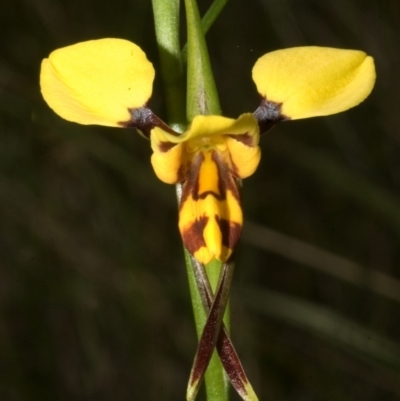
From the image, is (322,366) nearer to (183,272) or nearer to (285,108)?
(183,272)

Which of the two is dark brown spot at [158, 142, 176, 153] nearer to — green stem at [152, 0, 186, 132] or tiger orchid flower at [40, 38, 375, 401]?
tiger orchid flower at [40, 38, 375, 401]

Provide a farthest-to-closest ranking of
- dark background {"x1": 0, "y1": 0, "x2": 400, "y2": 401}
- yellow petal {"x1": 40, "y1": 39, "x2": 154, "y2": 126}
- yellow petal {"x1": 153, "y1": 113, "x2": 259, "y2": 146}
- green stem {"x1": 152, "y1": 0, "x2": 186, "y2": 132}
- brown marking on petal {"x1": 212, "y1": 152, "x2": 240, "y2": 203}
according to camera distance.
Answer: dark background {"x1": 0, "y1": 0, "x2": 400, "y2": 401}, green stem {"x1": 152, "y1": 0, "x2": 186, "y2": 132}, brown marking on petal {"x1": 212, "y1": 152, "x2": 240, "y2": 203}, yellow petal {"x1": 40, "y1": 39, "x2": 154, "y2": 126}, yellow petal {"x1": 153, "y1": 113, "x2": 259, "y2": 146}

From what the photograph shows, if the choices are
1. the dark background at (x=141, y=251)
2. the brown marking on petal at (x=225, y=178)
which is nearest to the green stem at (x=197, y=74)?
the brown marking on petal at (x=225, y=178)

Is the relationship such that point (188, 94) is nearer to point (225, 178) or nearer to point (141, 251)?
point (225, 178)

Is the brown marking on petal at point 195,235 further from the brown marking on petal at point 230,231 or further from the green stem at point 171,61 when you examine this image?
the green stem at point 171,61

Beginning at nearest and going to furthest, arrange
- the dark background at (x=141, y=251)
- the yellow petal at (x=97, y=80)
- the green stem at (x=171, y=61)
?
the yellow petal at (x=97, y=80) < the green stem at (x=171, y=61) < the dark background at (x=141, y=251)

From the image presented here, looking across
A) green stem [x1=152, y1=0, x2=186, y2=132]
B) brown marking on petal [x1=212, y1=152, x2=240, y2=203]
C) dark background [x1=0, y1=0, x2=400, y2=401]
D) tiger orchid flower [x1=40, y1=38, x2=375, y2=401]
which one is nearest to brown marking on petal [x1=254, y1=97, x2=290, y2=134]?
tiger orchid flower [x1=40, y1=38, x2=375, y2=401]

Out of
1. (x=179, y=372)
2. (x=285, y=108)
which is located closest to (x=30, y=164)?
(x=179, y=372)
